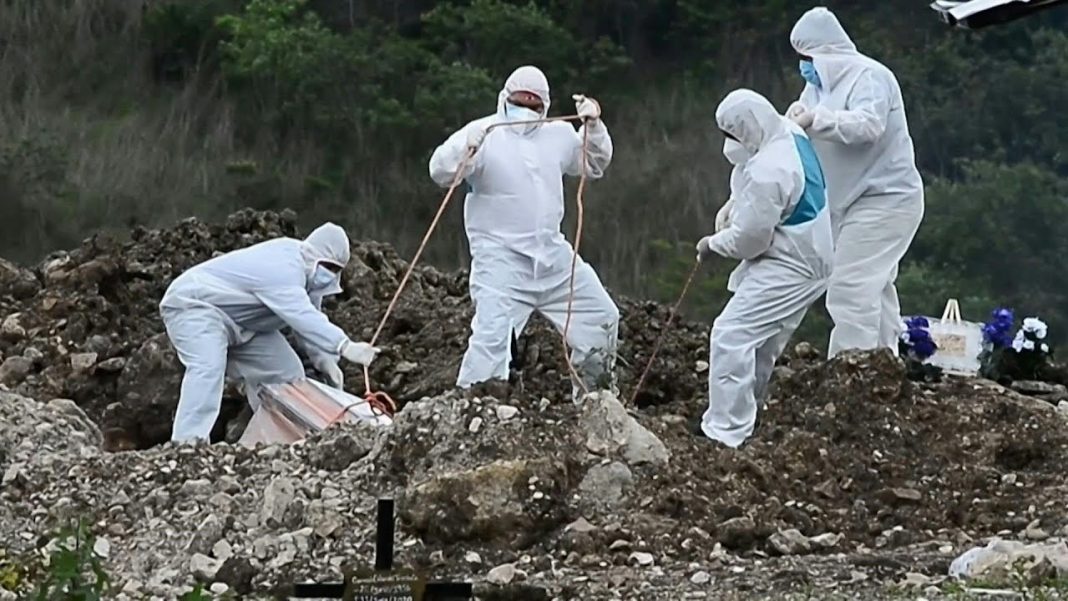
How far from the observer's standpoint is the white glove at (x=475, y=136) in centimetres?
1235

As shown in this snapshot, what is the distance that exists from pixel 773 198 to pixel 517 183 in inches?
62.2

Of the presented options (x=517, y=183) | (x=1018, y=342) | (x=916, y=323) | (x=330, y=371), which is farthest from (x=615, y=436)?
(x=1018, y=342)

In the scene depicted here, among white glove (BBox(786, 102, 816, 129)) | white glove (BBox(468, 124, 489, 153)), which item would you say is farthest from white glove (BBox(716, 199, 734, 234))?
white glove (BBox(468, 124, 489, 153))

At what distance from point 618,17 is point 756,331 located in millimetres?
19332

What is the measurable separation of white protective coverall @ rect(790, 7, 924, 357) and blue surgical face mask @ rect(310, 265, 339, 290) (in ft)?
8.46

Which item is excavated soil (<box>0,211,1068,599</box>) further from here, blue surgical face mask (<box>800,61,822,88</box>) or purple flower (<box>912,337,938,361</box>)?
blue surgical face mask (<box>800,61,822,88</box>)

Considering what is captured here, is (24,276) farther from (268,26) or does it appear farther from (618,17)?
(618,17)

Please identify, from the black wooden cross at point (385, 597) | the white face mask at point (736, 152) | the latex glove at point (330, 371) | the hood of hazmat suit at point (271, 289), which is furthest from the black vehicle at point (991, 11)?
the latex glove at point (330, 371)

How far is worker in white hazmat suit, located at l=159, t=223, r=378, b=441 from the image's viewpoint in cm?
1235

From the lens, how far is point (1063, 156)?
88.1 ft

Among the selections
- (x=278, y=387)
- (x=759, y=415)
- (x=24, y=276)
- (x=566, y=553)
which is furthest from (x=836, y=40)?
(x=24, y=276)

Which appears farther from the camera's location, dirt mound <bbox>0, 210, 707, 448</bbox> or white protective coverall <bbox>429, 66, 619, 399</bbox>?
dirt mound <bbox>0, 210, 707, 448</bbox>

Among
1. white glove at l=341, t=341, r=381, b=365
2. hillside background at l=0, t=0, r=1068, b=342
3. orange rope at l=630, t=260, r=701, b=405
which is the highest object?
white glove at l=341, t=341, r=381, b=365

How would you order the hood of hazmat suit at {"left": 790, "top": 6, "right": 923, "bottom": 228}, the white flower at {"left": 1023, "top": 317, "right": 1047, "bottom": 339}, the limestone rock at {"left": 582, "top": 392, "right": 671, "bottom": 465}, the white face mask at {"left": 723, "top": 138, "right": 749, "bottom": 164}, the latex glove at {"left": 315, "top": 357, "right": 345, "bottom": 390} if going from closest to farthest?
the limestone rock at {"left": 582, "top": 392, "right": 671, "bottom": 465}, the white face mask at {"left": 723, "top": 138, "right": 749, "bottom": 164}, the hood of hazmat suit at {"left": 790, "top": 6, "right": 923, "bottom": 228}, the latex glove at {"left": 315, "top": 357, "right": 345, "bottom": 390}, the white flower at {"left": 1023, "top": 317, "right": 1047, "bottom": 339}
